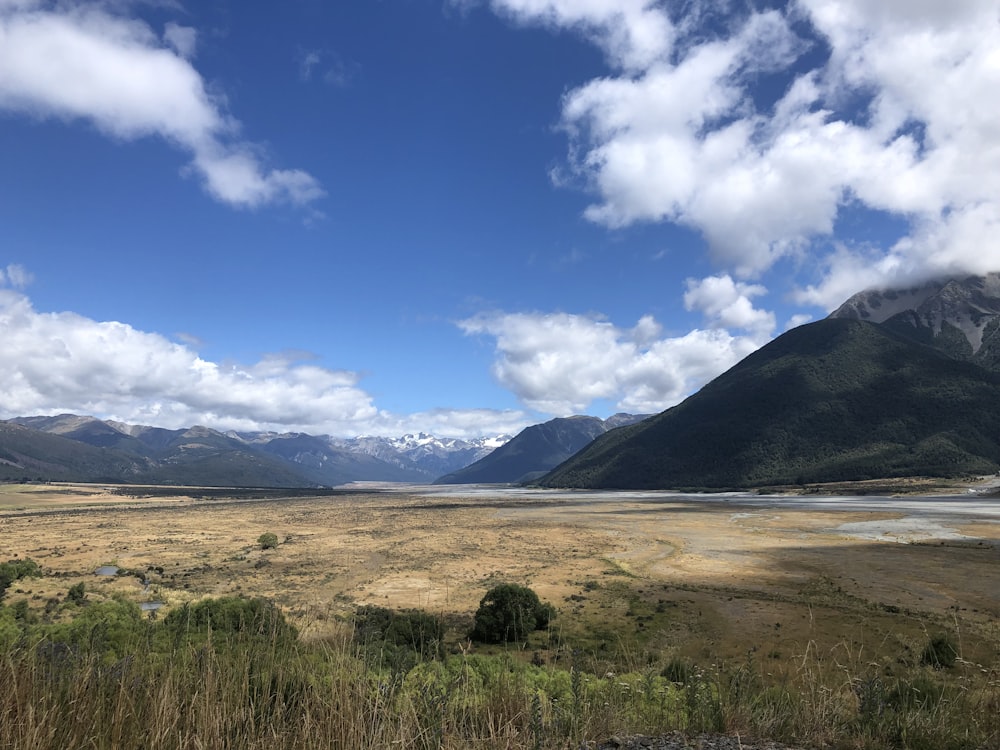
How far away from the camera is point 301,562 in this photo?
42531mm

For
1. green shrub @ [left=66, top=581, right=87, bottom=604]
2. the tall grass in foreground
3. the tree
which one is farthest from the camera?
green shrub @ [left=66, top=581, right=87, bottom=604]

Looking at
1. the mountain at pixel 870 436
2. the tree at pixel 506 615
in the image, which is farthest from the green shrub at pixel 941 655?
the mountain at pixel 870 436

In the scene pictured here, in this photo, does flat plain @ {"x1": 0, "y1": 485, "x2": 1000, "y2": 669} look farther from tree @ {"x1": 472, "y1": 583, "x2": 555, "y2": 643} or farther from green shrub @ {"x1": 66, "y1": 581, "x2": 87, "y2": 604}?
tree @ {"x1": 472, "y1": 583, "x2": 555, "y2": 643}


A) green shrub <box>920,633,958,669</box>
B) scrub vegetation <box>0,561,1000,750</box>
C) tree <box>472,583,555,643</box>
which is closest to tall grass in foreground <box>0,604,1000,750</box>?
scrub vegetation <box>0,561,1000,750</box>

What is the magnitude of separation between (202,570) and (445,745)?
43.1 meters

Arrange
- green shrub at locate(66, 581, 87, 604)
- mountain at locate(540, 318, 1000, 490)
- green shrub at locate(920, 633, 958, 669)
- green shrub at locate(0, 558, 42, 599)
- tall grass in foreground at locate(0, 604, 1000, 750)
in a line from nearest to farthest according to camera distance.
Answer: tall grass in foreground at locate(0, 604, 1000, 750) → green shrub at locate(920, 633, 958, 669) → green shrub at locate(66, 581, 87, 604) → green shrub at locate(0, 558, 42, 599) → mountain at locate(540, 318, 1000, 490)

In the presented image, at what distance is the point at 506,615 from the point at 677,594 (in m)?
12.1

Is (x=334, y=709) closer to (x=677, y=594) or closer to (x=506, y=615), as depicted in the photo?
(x=506, y=615)

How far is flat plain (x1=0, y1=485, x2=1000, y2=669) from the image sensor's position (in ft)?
68.1

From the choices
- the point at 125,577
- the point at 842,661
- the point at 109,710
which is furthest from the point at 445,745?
the point at 125,577

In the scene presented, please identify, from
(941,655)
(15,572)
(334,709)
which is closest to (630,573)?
(941,655)

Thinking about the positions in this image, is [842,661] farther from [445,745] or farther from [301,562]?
[301,562]

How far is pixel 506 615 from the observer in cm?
2192

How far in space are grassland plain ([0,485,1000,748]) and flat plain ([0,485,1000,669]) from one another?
0.21m
